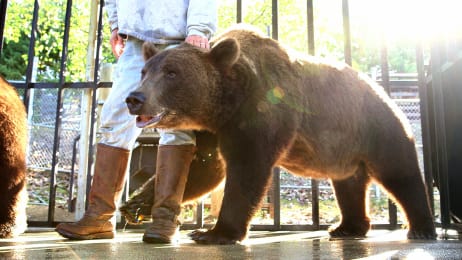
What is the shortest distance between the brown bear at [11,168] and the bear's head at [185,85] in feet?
4.03

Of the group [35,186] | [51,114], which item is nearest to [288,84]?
[51,114]

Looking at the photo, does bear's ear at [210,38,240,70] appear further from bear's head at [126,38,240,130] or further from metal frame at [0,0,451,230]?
metal frame at [0,0,451,230]

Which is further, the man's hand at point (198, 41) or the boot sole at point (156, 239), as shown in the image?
the man's hand at point (198, 41)

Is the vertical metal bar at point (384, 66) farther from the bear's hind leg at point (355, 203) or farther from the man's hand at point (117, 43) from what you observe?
the man's hand at point (117, 43)

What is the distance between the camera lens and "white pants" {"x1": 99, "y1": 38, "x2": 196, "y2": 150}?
145 inches

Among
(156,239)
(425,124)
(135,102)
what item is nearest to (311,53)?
(425,124)

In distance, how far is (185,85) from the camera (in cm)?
330

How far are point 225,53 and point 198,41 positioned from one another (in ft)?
1.01

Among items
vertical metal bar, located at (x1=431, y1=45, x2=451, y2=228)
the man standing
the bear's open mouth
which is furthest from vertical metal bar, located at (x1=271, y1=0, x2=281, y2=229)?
the bear's open mouth

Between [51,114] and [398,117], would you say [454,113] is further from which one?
[51,114]

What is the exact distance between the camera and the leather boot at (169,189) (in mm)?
3365

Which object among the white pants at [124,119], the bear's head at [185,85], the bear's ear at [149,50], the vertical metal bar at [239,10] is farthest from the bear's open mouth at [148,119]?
the vertical metal bar at [239,10]

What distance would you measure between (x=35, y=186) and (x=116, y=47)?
407 inches

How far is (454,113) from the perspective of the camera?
445 cm
